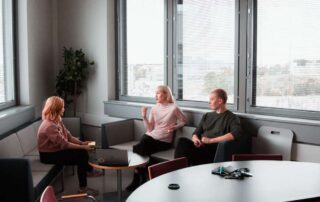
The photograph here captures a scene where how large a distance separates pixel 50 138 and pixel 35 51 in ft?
6.24

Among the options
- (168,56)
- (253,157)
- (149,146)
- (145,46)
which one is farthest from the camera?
(145,46)

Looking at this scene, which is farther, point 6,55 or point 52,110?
point 6,55

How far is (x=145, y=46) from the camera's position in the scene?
6.09m

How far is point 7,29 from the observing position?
5613mm

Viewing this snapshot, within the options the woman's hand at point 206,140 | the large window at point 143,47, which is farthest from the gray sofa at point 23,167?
the woman's hand at point 206,140

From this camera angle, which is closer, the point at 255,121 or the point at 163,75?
the point at 255,121

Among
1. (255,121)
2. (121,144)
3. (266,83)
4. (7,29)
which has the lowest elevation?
(121,144)

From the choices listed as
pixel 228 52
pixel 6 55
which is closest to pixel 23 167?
pixel 6 55

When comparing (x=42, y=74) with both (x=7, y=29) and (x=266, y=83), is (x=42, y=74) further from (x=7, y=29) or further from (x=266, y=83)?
(x=266, y=83)

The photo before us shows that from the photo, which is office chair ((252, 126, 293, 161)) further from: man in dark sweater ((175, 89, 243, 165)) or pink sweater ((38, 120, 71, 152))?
pink sweater ((38, 120, 71, 152))

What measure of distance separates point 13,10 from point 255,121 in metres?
3.64

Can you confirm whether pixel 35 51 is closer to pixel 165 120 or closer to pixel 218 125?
pixel 165 120

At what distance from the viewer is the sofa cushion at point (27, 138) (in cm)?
489

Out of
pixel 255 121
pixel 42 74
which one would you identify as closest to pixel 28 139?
pixel 42 74
